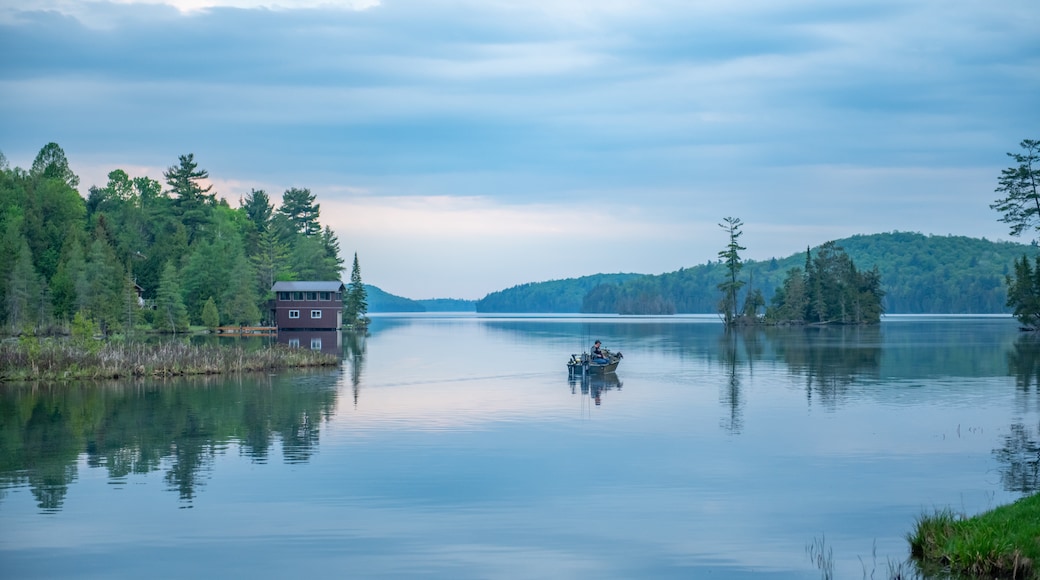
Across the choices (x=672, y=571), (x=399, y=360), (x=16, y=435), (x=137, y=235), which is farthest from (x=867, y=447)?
(x=137, y=235)

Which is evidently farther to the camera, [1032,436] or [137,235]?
[137,235]

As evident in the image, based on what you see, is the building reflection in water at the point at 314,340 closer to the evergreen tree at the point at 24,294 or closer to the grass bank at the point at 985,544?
the evergreen tree at the point at 24,294

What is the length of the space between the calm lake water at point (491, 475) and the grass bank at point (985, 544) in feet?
2.54

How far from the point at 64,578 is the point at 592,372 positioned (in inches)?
1735

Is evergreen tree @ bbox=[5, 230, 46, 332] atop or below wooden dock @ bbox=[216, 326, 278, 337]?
atop

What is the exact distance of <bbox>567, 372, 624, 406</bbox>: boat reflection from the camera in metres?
49.9

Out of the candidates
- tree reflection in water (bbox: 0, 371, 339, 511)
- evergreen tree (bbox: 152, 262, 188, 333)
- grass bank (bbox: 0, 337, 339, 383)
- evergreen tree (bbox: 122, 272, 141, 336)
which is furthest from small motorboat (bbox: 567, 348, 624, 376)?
evergreen tree (bbox: 152, 262, 188, 333)

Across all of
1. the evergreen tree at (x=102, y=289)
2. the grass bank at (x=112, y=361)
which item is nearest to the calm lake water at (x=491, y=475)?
the grass bank at (x=112, y=361)

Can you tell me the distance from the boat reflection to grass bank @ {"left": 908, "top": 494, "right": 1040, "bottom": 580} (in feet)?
91.7

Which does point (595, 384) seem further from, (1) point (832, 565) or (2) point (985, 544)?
(2) point (985, 544)

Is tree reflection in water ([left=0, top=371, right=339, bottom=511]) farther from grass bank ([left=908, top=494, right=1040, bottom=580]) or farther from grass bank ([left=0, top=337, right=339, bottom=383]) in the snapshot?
grass bank ([left=908, top=494, right=1040, bottom=580])

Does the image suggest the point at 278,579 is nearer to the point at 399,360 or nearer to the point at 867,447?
the point at 867,447

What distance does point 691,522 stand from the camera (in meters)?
21.3

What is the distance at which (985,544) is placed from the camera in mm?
16203
